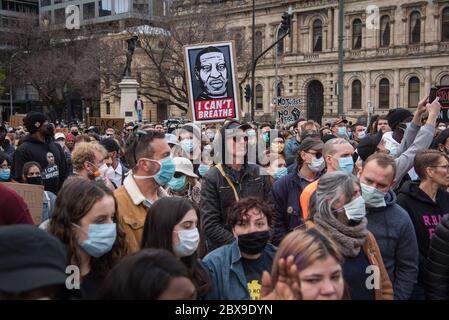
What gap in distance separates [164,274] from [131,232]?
1660 millimetres

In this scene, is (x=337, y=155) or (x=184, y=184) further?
(x=184, y=184)

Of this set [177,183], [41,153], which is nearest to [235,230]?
[177,183]

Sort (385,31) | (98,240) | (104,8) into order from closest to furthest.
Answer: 1. (98,240)
2. (385,31)
3. (104,8)

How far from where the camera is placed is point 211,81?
7.39 metres

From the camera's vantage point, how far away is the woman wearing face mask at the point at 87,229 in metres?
3.28

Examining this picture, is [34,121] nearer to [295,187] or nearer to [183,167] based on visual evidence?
[183,167]

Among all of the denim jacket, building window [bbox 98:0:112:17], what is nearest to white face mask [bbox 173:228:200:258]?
the denim jacket

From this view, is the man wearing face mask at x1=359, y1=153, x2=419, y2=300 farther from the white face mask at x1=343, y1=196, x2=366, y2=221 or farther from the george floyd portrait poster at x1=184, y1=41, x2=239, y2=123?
the george floyd portrait poster at x1=184, y1=41, x2=239, y2=123

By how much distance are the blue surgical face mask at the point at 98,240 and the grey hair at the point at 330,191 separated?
134 centimetres

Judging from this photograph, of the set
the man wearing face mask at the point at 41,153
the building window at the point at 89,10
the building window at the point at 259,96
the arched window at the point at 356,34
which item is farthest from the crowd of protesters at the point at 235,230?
the building window at the point at 89,10

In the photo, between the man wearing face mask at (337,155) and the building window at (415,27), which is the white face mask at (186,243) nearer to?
the man wearing face mask at (337,155)

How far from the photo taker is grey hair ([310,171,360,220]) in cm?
364

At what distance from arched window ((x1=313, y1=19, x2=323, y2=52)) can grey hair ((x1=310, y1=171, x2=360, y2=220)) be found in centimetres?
5251

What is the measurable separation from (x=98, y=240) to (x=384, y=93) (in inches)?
1978
